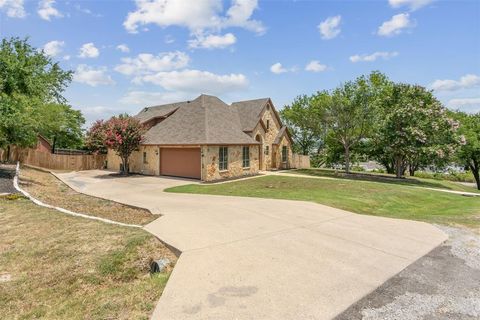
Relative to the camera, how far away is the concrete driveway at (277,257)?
4457 millimetres

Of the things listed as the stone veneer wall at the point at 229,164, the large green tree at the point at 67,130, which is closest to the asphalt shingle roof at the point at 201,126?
the stone veneer wall at the point at 229,164

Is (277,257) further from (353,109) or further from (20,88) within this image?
(353,109)

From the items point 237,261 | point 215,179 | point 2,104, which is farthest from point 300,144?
point 237,261

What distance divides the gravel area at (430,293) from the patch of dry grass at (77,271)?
3499 mm

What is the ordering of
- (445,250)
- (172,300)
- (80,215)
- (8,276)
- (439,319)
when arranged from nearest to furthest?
(439,319) < (172,300) < (8,276) < (445,250) < (80,215)

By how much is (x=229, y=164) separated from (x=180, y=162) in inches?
154

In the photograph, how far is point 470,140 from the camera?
28031mm

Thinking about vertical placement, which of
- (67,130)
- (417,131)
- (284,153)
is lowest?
(284,153)

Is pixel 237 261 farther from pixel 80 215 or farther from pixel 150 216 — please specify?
pixel 80 215

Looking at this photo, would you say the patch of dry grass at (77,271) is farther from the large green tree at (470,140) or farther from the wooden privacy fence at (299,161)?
the large green tree at (470,140)

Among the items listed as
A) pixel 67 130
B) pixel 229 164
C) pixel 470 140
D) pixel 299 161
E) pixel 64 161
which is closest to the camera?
pixel 229 164

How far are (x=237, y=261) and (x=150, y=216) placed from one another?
201 inches

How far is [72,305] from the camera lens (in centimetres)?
480

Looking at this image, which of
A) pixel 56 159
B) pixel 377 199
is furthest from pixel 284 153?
pixel 56 159
